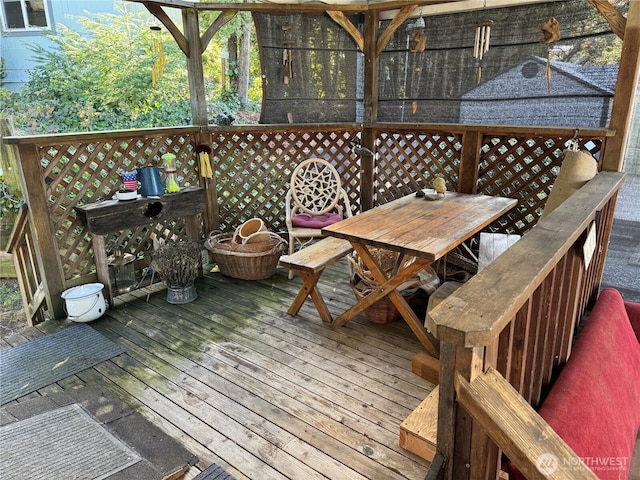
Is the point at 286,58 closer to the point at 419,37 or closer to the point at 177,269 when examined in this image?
the point at 419,37

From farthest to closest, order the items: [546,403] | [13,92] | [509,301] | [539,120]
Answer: [13,92] → [539,120] → [546,403] → [509,301]

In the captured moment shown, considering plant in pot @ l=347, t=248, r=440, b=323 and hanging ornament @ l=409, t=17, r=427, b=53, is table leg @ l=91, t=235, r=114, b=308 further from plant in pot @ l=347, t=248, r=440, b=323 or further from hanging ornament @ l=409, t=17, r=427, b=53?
hanging ornament @ l=409, t=17, r=427, b=53

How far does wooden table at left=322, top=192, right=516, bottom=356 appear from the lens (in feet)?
7.86

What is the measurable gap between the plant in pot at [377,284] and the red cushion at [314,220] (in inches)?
18.6

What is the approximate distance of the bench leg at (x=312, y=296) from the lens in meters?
2.97

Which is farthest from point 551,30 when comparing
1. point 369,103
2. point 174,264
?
point 174,264

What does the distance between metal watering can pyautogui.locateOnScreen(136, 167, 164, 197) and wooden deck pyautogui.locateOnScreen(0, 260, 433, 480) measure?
2.74 ft

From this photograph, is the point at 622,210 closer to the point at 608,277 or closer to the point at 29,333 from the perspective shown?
the point at 608,277

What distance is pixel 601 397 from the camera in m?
1.55

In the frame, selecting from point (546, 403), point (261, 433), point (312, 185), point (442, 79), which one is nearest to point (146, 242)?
point (312, 185)

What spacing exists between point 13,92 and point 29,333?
5.44 metres

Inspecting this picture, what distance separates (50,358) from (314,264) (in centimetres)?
168

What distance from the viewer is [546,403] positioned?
145cm

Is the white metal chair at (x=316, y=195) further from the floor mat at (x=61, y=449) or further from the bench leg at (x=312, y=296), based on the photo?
the floor mat at (x=61, y=449)
